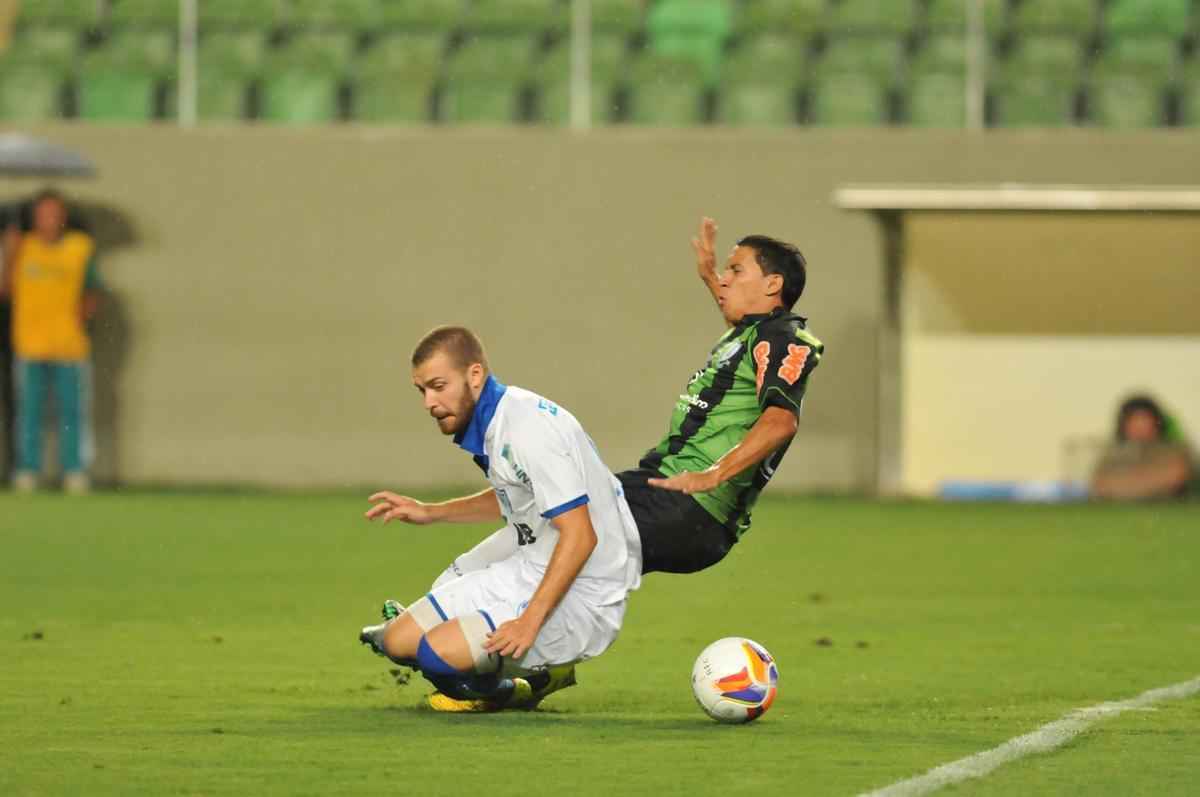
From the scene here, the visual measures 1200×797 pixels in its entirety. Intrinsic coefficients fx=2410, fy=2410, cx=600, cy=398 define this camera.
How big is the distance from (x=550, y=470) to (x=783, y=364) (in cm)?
89

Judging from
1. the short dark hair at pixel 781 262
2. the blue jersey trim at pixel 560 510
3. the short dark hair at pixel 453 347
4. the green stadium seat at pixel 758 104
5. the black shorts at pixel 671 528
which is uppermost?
the green stadium seat at pixel 758 104

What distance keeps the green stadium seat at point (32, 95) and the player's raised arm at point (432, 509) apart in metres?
13.2

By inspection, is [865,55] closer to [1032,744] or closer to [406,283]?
[406,283]

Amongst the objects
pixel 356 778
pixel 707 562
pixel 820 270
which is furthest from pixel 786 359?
pixel 820 270

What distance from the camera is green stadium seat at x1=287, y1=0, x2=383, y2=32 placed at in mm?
20312

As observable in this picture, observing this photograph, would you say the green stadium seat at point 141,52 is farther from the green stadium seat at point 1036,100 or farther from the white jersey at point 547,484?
the white jersey at point 547,484

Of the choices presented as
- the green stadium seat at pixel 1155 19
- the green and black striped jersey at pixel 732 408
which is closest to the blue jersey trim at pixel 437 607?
the green and black striped jersey at pixel 732 408

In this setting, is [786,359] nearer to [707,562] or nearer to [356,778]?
[707,562]

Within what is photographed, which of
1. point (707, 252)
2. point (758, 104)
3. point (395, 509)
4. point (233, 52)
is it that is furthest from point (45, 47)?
point (395, 509)

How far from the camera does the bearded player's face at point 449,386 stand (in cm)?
679

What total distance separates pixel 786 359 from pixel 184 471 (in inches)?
519

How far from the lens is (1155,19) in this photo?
19.7 m

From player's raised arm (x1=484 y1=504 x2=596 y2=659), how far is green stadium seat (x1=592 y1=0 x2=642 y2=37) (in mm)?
A: 13463

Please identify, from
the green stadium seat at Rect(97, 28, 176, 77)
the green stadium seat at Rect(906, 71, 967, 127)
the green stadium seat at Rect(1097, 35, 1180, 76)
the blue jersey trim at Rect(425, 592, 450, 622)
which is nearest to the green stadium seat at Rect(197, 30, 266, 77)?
the green stadium seat at Rect(97, 28, 176, 77)
